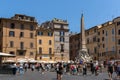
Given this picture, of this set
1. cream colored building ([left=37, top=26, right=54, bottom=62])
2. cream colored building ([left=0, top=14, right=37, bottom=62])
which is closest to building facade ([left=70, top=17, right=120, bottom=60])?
cream colored building ([left=37, top=26, right=54, bottom=62])

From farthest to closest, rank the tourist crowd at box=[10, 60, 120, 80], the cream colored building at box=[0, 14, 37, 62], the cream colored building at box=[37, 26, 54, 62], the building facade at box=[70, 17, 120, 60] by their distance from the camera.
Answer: the cream colored building at box=[37, 26, 54, 62] < the building facade at box=[70, 17, 120, 60] < the cream colored building at box=[0, 14, 37, 62] < the tourist crowd at box=[10, 60, 120, 80]

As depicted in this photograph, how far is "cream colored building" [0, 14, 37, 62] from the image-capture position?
66.6 metres

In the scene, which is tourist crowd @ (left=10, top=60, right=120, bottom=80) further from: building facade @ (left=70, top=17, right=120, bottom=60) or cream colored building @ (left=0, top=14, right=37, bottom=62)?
building facade @ (left=70, top=17, right=120, bottom=60)

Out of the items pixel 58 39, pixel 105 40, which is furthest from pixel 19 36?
pixel 105 40

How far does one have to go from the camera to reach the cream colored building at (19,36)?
6662cm

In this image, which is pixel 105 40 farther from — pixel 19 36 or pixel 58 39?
pixel 19 36

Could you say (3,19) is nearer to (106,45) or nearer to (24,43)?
(24,43)

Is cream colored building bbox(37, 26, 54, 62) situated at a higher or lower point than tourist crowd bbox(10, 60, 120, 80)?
higher

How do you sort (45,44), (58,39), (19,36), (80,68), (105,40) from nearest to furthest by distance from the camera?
(80,68) → (19,36) → (105,40) → (45,44) → (58,39)

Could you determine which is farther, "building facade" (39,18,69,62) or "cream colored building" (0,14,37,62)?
"building facade" (39,18,69,62)

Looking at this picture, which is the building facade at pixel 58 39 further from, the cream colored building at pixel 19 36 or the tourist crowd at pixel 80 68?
the tourist crowd at pixel 80 68

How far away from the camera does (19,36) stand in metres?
68.9

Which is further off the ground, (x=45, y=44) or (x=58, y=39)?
(x=58, y=39)

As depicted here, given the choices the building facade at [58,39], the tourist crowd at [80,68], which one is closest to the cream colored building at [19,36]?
the building facade at [58,39]
